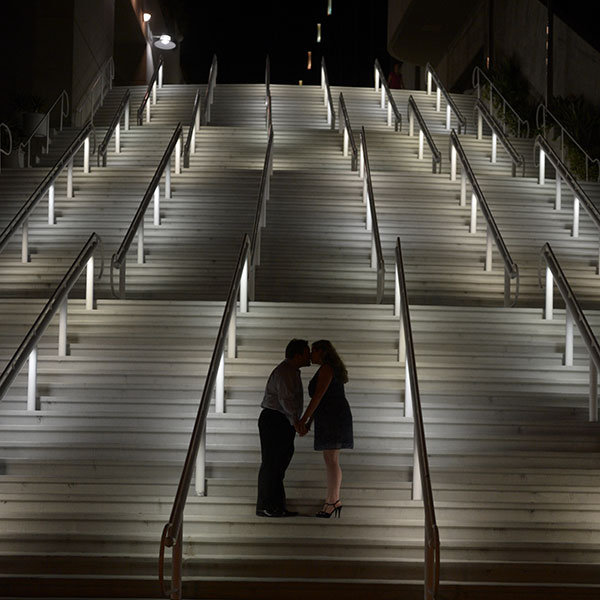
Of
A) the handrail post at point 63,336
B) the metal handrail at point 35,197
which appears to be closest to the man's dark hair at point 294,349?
the handrail post at point 63,336

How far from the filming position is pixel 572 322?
9.39 m

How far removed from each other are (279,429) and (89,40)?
18351 mm

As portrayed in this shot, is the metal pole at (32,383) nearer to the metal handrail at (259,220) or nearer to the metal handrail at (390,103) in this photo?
the metal handrail at (259,220)

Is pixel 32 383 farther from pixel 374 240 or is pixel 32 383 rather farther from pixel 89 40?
Result: pixel 89 40

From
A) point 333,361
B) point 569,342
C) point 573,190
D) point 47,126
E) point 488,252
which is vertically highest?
point 47,126

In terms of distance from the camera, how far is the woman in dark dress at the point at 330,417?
665cm

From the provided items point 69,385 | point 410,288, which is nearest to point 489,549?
point 69,385

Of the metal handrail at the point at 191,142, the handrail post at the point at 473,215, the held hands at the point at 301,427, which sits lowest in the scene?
the held hands at the point at 301,427

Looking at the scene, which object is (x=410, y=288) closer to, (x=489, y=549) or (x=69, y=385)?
(x=69, y=385)

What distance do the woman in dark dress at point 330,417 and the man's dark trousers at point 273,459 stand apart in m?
0.15

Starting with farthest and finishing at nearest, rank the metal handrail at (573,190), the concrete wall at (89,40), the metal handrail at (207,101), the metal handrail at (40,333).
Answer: the concrete wall at (89,40), the metal handrail at (207,101), the metal handrail at (573,190), the metal handrail at (40,333)

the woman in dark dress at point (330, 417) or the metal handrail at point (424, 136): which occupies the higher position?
the metal handrail at point (424, 136)

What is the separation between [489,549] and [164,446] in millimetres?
2620

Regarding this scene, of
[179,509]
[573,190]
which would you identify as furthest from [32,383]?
[573,190]
